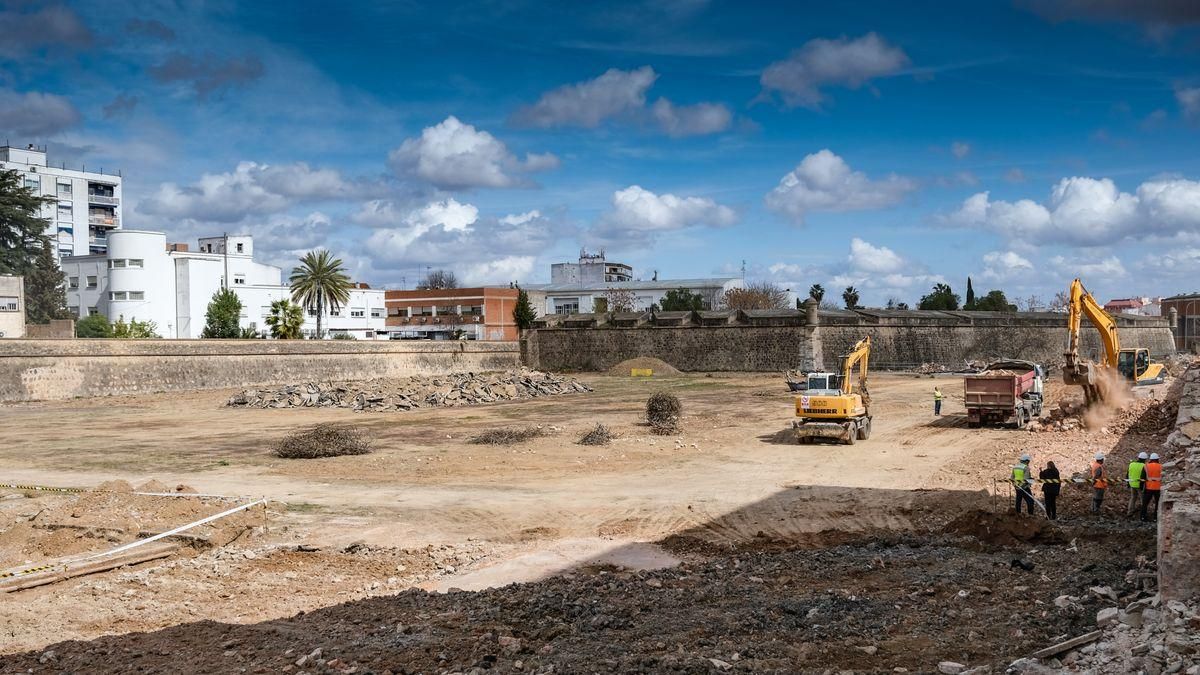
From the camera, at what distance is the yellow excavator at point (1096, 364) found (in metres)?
25.3

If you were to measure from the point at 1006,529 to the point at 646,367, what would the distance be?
155 feet

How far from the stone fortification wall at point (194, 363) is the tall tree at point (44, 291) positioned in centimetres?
2978

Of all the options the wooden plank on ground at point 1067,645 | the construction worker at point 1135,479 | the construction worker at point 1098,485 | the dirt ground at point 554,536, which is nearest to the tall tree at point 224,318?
the dirt ground at point 554,536

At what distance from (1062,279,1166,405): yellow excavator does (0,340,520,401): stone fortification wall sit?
4128 cm

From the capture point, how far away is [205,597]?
36.9 feet

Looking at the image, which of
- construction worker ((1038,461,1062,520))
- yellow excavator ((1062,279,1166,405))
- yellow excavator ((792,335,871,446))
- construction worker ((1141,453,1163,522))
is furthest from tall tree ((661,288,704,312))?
construction worker ((1141,453,1163,522))

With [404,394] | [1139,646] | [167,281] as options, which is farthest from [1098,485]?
[167,281]

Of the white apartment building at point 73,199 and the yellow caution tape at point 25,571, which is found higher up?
the white apartment building at point 73,199

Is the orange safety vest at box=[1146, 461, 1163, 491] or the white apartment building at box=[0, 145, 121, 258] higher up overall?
the white apartment building at box=[0, 145, 121, 258]

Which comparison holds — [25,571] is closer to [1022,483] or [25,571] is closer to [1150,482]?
[1022,483]

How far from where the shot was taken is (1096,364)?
26.8 m

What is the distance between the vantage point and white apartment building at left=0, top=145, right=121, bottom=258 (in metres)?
91.4

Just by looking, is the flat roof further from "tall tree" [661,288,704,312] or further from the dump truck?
the dump truck

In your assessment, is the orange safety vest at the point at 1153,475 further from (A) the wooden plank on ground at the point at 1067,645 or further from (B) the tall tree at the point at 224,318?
(B) the tall tree at the point at 224,318
